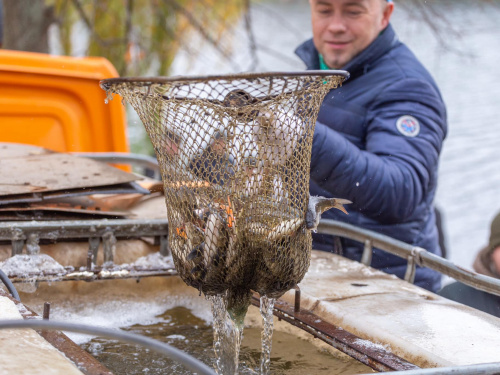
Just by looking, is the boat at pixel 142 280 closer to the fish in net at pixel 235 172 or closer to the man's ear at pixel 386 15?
the fish in net at pixel 235 172

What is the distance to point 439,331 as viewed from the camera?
190cm

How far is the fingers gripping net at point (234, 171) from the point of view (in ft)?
5.29

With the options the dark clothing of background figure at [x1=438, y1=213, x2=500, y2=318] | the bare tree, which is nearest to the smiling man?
the dark clothing of background figure at [x1=438, y1=213, x2=500, y2=318]

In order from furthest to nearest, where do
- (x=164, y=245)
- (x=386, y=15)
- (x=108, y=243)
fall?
(x=386, y=15) < (x=164, y=245) < (x=108, y=243)

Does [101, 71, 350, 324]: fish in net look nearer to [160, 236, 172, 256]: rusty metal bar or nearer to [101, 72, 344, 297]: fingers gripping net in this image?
[101, 72, 344, 297]: fingers gripping net

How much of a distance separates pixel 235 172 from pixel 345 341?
0.57 m

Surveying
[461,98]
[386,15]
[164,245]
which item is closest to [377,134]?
[386,15]

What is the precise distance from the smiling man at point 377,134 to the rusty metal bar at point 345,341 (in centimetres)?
68

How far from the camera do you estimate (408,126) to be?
2877 millimetres

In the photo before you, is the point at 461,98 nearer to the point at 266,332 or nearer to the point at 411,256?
the point at 411,256

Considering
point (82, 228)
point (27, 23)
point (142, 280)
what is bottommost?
A: point (142, 280)

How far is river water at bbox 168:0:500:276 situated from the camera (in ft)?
25.7

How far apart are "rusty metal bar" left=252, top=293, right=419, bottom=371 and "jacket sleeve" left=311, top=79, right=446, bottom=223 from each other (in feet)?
2.12

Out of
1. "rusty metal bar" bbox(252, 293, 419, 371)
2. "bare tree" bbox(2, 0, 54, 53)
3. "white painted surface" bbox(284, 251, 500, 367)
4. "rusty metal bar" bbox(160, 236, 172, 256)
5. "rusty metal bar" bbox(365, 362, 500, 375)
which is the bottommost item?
"rusty metal bar" bbox(252, 293, 419, 371)
